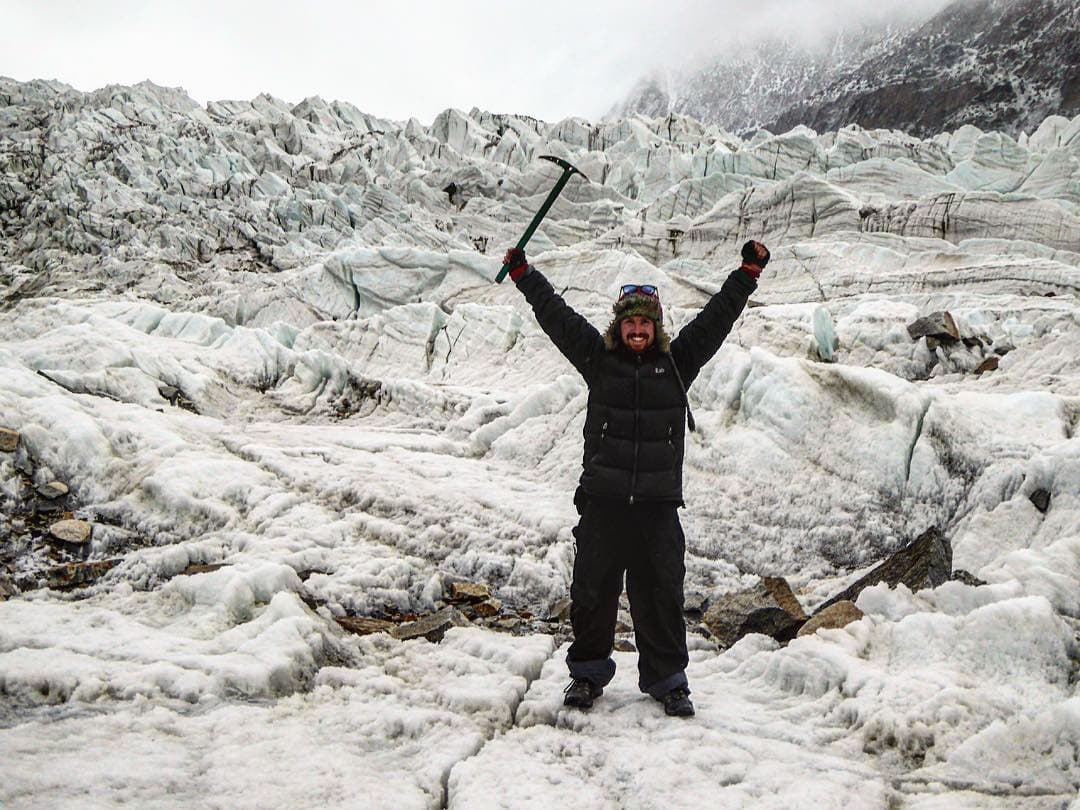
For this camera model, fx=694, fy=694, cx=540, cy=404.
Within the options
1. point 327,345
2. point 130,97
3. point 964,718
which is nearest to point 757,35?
point 130,97

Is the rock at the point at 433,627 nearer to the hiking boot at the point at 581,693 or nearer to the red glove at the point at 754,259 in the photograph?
the hiking boot at the point at 581,693

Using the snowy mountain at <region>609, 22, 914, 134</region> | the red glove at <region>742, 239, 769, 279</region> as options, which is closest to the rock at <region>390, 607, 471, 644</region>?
the red glove at <region>742, 239, 769, 279</region>

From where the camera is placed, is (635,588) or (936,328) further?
(936,328)

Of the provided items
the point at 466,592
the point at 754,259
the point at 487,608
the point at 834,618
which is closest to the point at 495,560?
the point at 466,592

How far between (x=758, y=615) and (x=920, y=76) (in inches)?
5368

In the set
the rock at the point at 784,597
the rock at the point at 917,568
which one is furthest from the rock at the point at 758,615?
the rock at the point at 917,568

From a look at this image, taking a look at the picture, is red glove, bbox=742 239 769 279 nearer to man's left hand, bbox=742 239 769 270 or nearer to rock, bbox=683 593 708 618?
man's left hand, bbox=742 239 769 270

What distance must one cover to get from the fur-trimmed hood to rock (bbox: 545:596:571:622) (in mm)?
2684

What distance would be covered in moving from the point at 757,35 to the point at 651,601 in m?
213

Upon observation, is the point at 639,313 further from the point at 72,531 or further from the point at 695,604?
the point at 72,531

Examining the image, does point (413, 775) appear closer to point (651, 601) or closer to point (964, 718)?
point (651, 601)

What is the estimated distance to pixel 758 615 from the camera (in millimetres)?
4633

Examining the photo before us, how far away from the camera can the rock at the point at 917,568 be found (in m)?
4.61

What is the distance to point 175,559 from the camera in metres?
5.19
